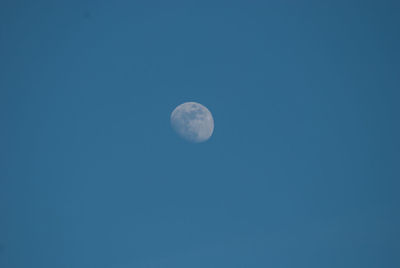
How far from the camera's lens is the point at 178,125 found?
40.7 feet

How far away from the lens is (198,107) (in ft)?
42.9

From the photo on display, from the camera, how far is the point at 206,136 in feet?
41.8

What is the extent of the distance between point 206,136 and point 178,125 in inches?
69.5

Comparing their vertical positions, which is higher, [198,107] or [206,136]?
[198,107]

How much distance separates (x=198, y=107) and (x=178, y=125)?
1.73 metres

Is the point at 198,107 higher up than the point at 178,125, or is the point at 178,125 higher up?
the point at 198,107

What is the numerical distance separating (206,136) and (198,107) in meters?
1.84
